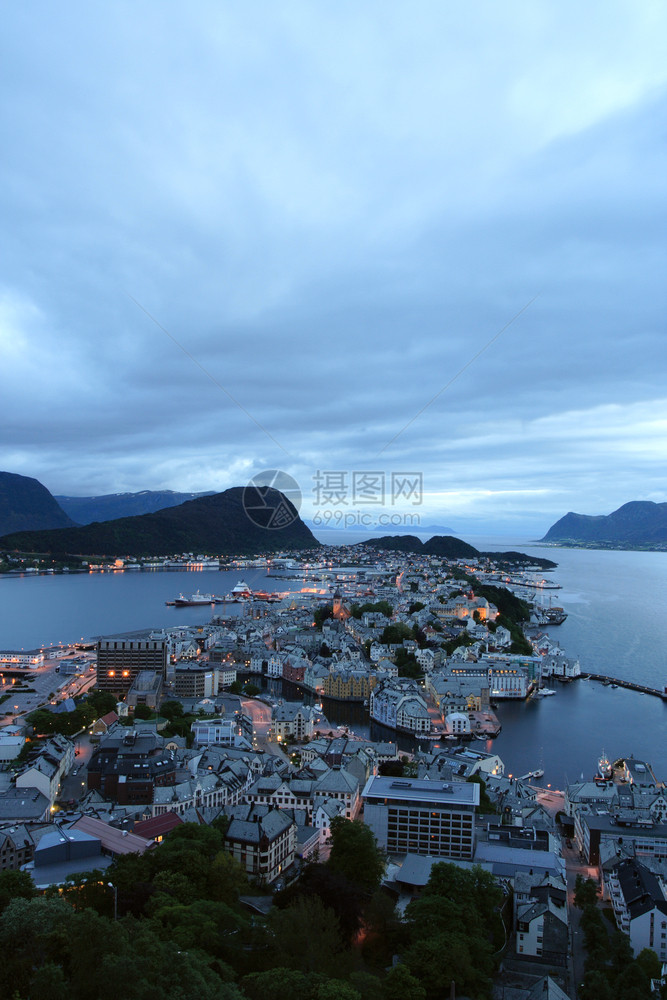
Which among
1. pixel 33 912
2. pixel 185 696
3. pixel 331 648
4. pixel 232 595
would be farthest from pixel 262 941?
pixel 232 595

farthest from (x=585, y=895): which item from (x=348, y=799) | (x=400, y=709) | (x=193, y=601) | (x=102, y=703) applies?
(x=193, y=601)

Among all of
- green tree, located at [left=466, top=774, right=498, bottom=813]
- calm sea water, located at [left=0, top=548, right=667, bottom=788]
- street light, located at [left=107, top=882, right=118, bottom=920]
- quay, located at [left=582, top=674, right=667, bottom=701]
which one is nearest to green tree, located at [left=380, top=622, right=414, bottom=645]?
calm sea water, located at [left=0, top=548, right=667, bottom=788]

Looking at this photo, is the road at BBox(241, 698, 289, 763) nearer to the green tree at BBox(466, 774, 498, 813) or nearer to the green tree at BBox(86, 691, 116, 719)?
the green tree at BBox(86, 691, 116, 719)

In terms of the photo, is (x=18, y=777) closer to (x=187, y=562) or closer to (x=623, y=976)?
(x=623, y=976)

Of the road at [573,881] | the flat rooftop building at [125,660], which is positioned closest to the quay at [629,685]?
the road at [573,881]

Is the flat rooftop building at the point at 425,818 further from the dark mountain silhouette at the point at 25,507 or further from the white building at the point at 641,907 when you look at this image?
the dark mountain silhouette at the point at 25,507
